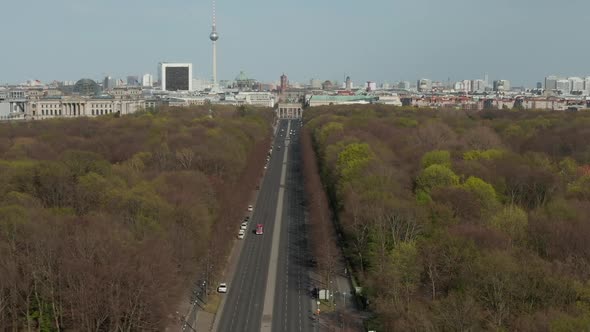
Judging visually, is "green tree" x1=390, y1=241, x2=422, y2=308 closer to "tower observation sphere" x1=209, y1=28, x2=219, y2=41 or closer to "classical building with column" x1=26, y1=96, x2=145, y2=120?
"classical building with column" x1=26, y1=96, x2=145, y2=120

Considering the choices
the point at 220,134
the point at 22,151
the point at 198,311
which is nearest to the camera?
the point at 198,311

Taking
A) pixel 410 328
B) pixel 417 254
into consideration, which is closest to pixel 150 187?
pixel 417 254

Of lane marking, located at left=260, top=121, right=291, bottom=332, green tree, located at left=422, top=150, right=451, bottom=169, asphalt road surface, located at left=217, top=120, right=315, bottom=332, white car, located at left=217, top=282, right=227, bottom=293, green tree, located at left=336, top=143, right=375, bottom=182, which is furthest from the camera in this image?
green tree, located at left=422, top=150, right=451, bottom=169

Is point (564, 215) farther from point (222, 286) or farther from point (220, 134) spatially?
point (220, 134)

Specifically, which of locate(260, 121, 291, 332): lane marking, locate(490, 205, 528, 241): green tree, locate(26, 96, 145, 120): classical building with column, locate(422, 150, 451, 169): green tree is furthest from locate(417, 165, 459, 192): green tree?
locate(26, 96, 145, 120): classical building with column

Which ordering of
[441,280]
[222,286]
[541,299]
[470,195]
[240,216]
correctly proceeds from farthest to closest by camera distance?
1. [240,216]
2. [470,195]
3. [222,286]
4. [441,280]
5. [541,299]

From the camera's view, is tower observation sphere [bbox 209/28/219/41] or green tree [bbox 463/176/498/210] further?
tower observation sphere [bbox 209/28/219/41]

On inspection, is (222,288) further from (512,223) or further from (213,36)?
(213,36)
